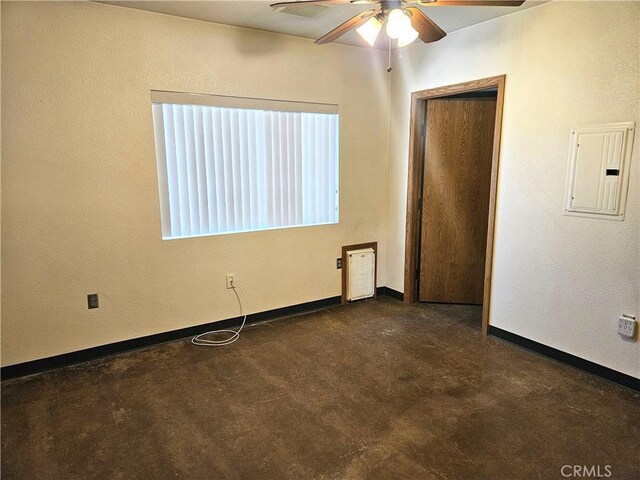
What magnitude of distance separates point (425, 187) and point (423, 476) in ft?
9.03

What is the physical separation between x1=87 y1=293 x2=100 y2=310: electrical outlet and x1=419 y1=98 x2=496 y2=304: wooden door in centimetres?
293

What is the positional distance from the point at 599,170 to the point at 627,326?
3.27ft

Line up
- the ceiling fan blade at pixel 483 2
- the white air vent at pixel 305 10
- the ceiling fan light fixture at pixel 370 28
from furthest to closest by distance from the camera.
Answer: the white air vent at pixel 305 10, the ceiling fan light fixture at pixel 370 28, the ceiling fan blade at pixel 483 2

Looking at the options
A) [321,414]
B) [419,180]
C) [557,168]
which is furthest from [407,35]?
[321,414]

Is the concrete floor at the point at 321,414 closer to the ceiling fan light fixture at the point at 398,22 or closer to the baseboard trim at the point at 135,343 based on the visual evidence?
the baseboard trim at the point at 135,343

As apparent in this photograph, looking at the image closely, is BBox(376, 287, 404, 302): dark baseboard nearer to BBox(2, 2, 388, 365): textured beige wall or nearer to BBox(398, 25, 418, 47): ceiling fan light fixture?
BBox(2, 2, 388, 365): textured beige wall

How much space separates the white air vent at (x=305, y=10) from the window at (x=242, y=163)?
29.8 inches

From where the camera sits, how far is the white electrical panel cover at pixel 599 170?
99.3 inches

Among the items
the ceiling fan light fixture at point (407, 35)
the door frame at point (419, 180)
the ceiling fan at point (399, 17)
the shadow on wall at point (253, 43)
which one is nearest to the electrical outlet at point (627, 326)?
the door frame at point (419, 180)

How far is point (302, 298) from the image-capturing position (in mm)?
3975

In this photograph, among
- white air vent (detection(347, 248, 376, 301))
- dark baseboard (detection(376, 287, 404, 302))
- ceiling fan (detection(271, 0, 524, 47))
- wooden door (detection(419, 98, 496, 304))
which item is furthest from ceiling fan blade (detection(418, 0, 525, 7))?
dark baseboard (detection(376, 287, 404, 302))

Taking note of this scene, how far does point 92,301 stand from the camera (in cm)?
298

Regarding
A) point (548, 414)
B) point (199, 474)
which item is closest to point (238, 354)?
point (199, 474)

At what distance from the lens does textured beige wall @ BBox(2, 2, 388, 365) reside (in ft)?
8.68
